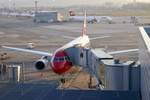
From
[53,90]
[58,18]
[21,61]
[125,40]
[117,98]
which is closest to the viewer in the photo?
[117,98]

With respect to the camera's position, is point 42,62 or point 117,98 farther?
point 42,62

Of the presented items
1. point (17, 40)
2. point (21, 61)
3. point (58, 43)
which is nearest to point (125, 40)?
point (58, 43)

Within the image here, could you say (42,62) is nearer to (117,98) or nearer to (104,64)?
(104,64)

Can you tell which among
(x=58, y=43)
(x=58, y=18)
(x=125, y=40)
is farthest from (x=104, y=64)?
(x=58, y=18)

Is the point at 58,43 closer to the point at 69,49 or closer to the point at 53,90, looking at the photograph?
the point at 69,49

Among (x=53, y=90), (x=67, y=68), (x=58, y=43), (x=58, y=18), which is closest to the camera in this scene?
(x=53, y=90)

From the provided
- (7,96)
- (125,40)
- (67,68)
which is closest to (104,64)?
(7,96)

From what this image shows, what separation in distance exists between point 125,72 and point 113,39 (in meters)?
65.4

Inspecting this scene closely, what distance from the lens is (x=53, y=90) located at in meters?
34.9

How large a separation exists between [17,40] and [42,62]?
45.8 meters

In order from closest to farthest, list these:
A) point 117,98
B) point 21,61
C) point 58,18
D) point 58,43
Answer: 1. point 117,98
2. point 21,61
3. point 58,43
4. point 58,18

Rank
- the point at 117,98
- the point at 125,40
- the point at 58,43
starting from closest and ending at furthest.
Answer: the point at 117,98 → the point at 58,43 → the point at 125,40

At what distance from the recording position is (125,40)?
313 feet

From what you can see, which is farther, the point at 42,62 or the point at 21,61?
the point at 21,61
